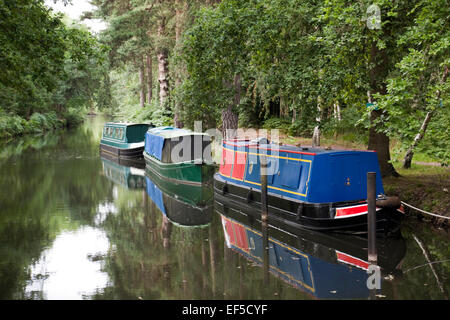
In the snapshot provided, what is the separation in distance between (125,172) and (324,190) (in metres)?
15.6

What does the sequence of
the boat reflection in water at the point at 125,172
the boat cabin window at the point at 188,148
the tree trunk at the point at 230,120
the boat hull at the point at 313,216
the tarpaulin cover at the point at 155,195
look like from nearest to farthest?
1. the boat hull at the point at 313,216
2. the tarpaulin cover at the point at 155,195
3. the tree trunk at the point at 230,120
4. the boat cabin window at the point at 188,148
5. the boat reflection in water at the point at 125,172

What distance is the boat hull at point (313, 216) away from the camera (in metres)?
11.0

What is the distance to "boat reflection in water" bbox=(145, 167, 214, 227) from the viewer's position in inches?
569

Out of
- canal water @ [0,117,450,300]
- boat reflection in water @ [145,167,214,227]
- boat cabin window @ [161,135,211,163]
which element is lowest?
boat reflection in water @ [145,167,214,227]

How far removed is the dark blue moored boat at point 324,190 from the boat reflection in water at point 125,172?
911 cm

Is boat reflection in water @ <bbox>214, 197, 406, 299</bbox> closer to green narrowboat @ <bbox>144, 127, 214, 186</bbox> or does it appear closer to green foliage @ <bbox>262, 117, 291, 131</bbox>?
green narrowboat @ <bbox>144, 127, 214, 186</bbox>

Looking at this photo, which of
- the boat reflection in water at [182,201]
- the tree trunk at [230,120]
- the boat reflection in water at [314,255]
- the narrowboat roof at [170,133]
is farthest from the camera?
the narrowboat roof at [170,133]

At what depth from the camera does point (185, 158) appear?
2081cm

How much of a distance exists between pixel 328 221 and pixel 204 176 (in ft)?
30.4

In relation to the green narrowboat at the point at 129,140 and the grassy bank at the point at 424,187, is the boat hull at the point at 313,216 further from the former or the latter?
the green narrowboat at the point at 129,140

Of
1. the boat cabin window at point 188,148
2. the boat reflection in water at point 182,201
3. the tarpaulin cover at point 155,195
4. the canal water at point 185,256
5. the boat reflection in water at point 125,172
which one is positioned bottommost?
the boat reflection in water at point 125,172

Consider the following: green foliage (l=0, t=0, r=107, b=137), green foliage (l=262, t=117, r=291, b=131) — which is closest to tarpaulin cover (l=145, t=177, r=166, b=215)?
green foliage (l=0, t=0, r=107, b=137)

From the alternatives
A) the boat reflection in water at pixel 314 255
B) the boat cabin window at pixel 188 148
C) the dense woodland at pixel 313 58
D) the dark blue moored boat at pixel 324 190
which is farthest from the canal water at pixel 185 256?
the boat cabin window at pixel 188 148

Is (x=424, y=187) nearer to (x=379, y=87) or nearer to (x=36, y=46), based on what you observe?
(x=379, y=87)
